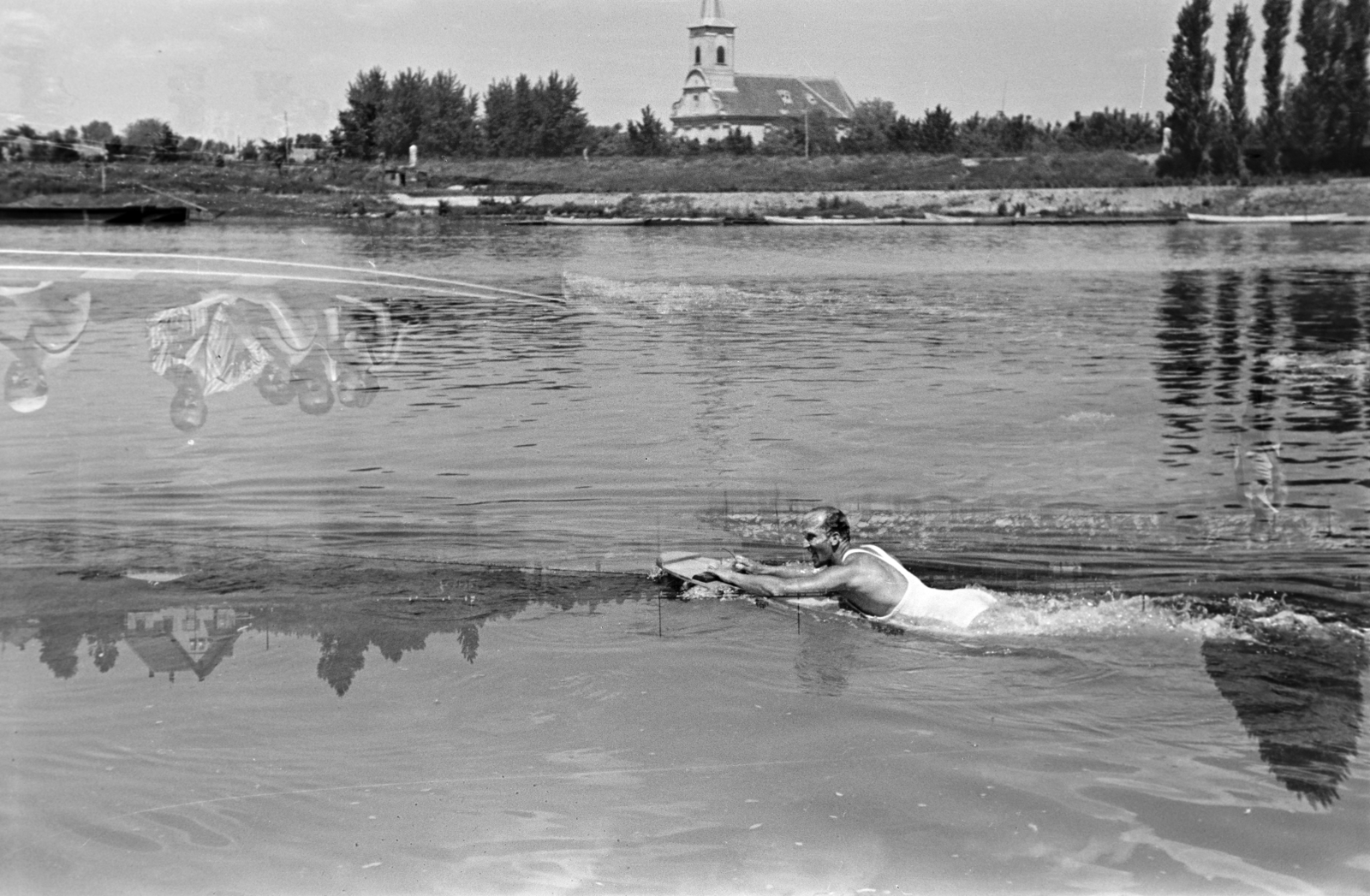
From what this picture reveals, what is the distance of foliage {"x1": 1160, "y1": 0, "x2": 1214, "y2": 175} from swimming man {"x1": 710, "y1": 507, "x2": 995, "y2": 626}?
111ft

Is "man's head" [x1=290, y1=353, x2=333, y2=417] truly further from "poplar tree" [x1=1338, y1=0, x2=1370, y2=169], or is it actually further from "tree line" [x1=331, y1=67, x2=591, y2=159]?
"poplar tree" [x1=1338, y1=0, x2=1370, y2=169]

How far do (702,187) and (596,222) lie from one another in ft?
10.4

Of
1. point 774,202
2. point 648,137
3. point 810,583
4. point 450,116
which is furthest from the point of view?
point 774,202

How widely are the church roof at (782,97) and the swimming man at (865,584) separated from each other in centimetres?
2226

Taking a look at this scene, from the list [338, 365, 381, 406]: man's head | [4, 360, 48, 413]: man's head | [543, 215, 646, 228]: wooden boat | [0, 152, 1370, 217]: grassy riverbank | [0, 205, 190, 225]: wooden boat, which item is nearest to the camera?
[4, 360, 48, 413]: man's head

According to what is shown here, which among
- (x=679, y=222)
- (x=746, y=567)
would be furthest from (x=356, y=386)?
(x=679, y=222)

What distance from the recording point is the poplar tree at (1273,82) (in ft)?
134

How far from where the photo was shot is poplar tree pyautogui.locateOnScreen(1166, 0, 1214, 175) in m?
38.6

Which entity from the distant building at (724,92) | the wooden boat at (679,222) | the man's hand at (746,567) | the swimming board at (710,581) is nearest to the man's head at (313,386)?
the distant building at (724,92)

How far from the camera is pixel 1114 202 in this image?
44594 millimetres

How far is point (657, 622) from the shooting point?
9.27 meters

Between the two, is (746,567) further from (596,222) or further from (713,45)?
(596,222)

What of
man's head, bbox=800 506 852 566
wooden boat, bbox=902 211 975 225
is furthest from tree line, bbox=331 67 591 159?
man's head, bbox=800 506 852 566

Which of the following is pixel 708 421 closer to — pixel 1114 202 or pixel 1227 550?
pixel 1227 550
